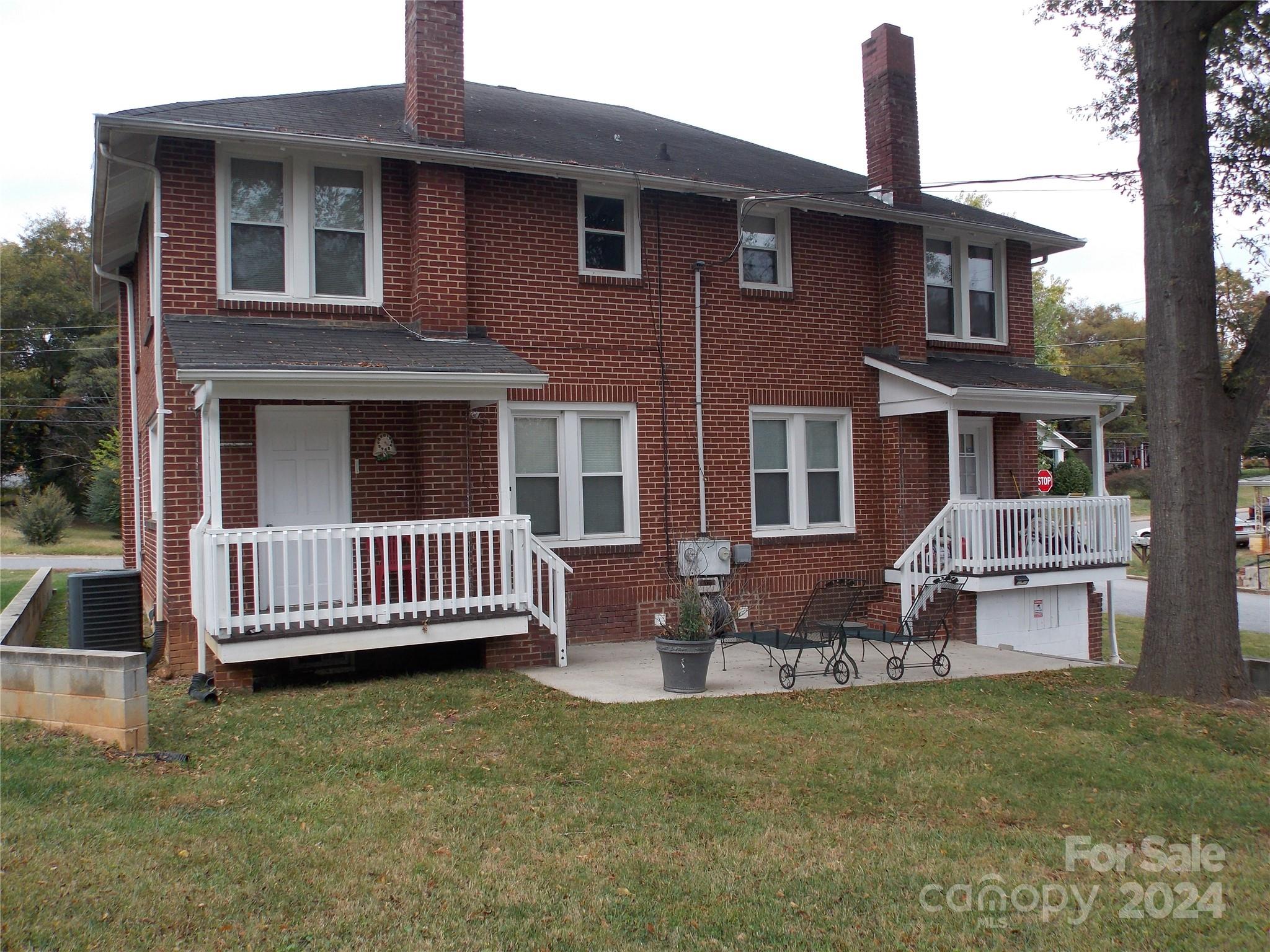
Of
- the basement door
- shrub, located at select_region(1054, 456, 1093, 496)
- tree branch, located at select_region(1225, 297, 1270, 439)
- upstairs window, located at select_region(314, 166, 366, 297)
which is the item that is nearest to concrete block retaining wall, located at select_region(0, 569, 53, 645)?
the basement door

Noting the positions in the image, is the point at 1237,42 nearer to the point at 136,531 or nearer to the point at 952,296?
the point at 952,296

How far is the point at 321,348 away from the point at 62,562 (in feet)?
69.0

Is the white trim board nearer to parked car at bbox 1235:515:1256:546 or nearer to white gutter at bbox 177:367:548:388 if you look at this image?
white gutter at bbox 177:367:548:388

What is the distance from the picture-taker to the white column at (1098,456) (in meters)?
15.0

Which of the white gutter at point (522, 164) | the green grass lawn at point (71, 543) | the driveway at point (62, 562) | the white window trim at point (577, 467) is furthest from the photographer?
the green grass lawn at point (71, 543)

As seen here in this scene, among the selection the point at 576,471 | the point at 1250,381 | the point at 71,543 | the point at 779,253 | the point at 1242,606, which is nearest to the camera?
the point at 1250,381

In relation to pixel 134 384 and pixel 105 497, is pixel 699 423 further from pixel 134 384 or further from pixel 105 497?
pixel 105 497

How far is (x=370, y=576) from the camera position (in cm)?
1027

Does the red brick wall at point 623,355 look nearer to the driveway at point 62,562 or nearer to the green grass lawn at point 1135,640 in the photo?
the green grass lawn at point 1135,640

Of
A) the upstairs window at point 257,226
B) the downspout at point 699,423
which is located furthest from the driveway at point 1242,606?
the upstairs window at point 257,226

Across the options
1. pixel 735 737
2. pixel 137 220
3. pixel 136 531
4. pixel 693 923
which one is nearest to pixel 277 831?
pixel 693 923

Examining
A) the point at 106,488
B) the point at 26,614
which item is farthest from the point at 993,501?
the point at 106,488

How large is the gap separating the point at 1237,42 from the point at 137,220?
13.1m

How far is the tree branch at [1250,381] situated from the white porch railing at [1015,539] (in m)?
3.91
